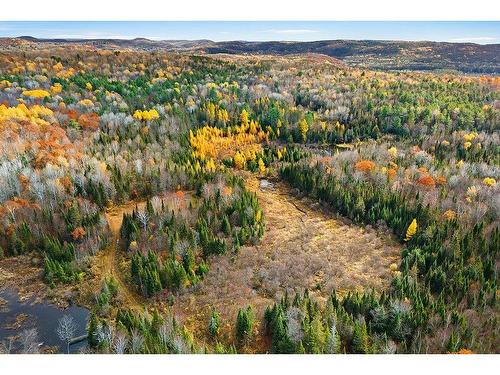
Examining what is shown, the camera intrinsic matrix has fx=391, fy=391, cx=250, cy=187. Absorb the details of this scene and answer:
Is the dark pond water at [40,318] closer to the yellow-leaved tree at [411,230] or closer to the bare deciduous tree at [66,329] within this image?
the bare deciduous tree at [66,329]

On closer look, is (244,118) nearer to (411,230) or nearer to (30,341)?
(411,230)

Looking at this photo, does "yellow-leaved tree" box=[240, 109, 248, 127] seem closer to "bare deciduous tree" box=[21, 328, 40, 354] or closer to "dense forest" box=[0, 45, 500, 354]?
"dense forest" box=[0, 45, 500, 354]

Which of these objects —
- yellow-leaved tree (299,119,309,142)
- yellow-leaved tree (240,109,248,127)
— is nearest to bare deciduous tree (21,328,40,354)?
yellow-leaved tree (240,109,248,127)

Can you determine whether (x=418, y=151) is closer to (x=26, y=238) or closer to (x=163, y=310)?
(x=163, y=310)

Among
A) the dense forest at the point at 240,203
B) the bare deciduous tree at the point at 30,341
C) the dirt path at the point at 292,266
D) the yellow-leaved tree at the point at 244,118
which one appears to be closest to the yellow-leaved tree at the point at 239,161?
the dense forest at the point at 240,203

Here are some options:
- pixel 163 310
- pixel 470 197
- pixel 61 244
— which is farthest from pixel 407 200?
pixel 61 244

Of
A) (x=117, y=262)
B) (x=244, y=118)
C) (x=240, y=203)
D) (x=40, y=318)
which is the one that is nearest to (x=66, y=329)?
(x=40, y=318)
